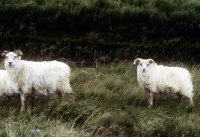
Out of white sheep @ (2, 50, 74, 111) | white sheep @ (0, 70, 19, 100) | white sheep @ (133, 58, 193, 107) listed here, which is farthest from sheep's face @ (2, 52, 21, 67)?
white sheep @ (133, 58, 193, 107)

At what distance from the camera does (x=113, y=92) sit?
11.6m

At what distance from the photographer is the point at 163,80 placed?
10.8m

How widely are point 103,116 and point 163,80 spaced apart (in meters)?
2.39

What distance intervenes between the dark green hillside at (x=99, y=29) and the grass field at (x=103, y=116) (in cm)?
535

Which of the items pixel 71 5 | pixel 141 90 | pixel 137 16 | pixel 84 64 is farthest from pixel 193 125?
pixel 71 5

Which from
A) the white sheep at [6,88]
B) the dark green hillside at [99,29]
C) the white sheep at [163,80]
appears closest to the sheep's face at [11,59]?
the white sheep at [6,88]

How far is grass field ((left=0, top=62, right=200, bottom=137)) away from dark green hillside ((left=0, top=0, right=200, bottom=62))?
5345 mm

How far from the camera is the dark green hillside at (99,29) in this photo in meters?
16.8

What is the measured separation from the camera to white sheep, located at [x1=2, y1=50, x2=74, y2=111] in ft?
32.8

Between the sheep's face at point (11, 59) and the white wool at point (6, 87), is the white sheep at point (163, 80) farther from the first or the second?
the white wool at point (6, 87)

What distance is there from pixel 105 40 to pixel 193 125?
28.1 ft

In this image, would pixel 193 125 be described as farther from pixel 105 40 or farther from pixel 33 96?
pixel 105 40

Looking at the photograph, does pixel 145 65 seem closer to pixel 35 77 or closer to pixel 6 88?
pixel 35 77

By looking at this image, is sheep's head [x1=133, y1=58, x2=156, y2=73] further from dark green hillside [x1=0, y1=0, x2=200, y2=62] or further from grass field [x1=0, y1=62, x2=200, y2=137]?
dark green hillside [x1=0, y1=0, x2=200, y2=62]
